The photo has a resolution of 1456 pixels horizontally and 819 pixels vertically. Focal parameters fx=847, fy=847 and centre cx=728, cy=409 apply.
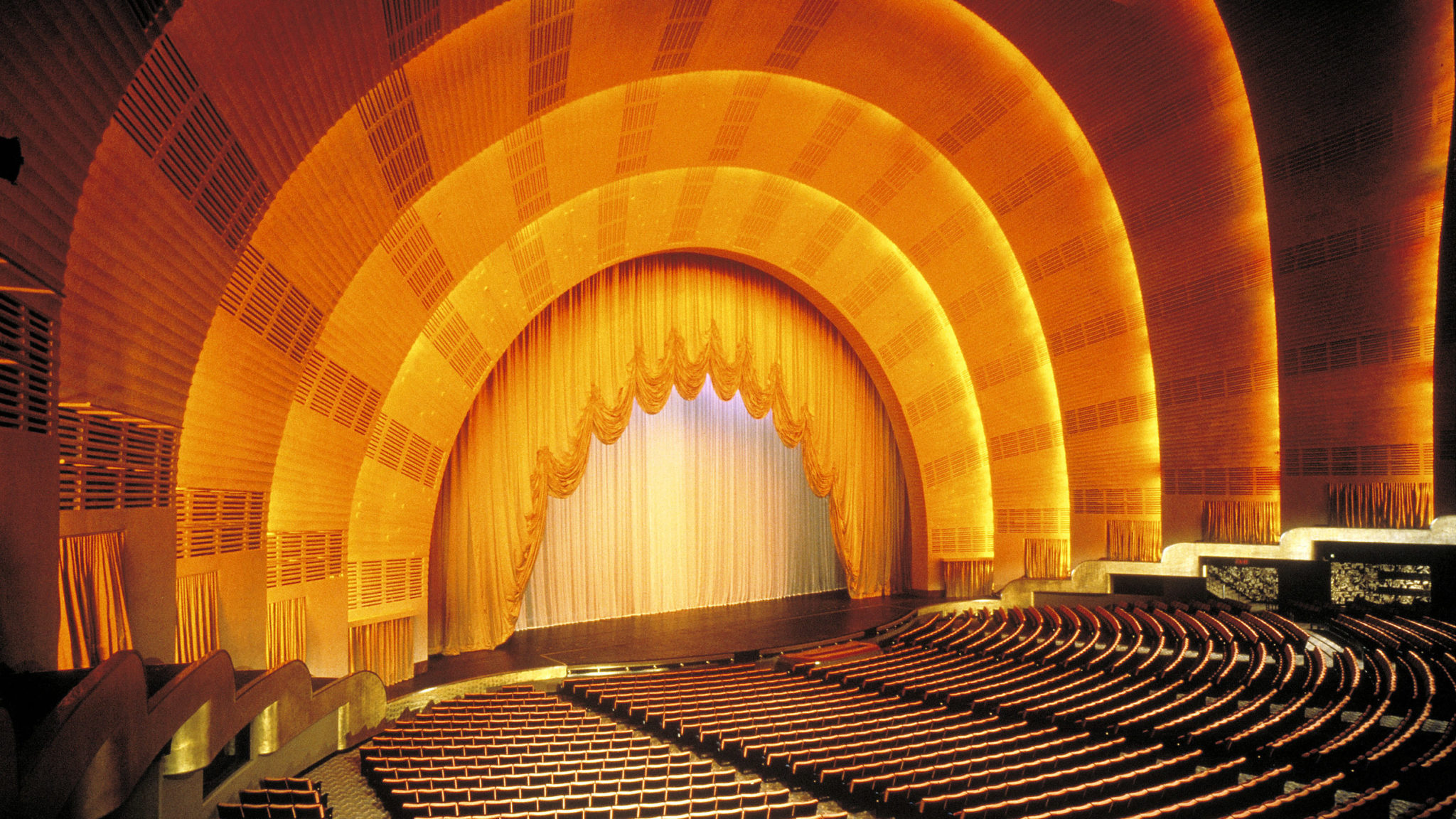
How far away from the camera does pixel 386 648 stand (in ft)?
37.0

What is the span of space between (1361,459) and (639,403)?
1120 cm

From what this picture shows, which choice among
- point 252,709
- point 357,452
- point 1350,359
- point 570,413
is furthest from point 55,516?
point 1350,359

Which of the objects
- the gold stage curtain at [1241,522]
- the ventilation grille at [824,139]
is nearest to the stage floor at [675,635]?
the gold stage curtain at [1241,522]

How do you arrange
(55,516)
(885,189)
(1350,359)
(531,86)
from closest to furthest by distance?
(55,516)
(531,86)
(1350,359)
(885,189)

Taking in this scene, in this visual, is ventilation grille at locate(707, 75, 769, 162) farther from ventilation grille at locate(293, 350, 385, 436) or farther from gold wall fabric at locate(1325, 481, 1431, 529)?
Result: gold wall fabric at locate(1325, 481, 1431, 529)

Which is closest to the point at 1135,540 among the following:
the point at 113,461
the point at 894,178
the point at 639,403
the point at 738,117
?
the point at 894,178

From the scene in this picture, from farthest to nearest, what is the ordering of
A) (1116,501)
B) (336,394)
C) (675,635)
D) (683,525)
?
(683,525), (1116,501), (675,635), (336,394)

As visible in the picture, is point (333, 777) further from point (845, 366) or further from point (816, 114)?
point (845, 366)

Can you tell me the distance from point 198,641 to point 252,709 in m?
1.51

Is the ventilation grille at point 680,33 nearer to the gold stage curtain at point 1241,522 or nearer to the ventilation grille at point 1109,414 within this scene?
the ventilation grille at point 1109,414

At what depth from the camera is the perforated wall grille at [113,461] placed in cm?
544

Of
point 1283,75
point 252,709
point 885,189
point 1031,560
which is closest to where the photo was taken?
point 252,709

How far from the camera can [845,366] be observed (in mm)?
18703

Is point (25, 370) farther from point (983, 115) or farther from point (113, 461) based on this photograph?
point (983, 115)
